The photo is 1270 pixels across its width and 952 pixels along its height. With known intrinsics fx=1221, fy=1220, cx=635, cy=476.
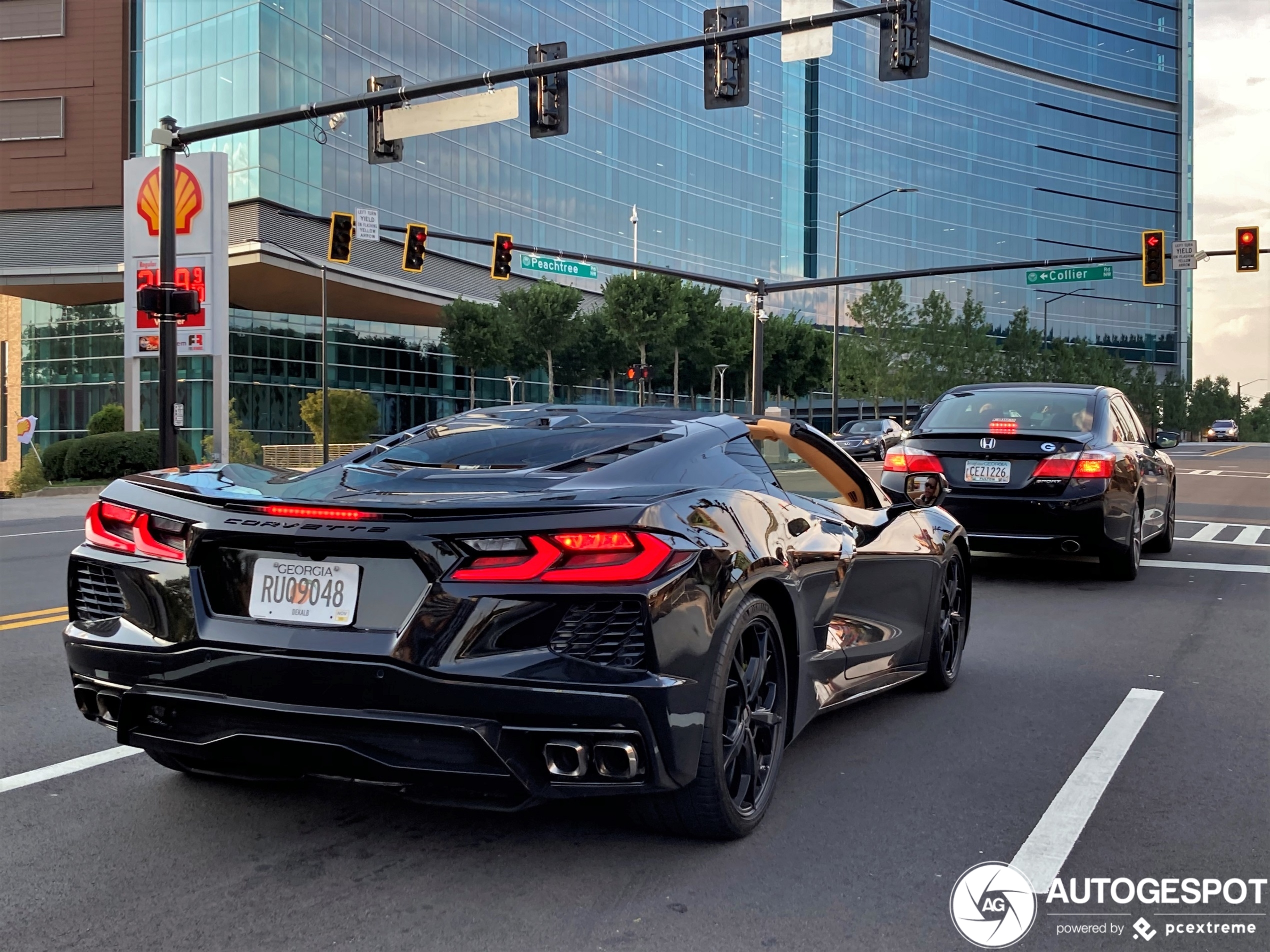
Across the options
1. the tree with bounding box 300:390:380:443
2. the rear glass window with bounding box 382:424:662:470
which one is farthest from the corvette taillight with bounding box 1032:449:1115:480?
the tree with bounding box 300:390:380:443

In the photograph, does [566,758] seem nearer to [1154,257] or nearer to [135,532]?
[135,532]

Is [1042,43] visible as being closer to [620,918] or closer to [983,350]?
[983,350]

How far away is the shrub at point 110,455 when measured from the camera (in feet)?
91.4

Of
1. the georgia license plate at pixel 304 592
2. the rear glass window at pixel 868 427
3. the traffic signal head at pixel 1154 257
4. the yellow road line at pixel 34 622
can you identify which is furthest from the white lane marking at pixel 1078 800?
the rear glass window at pixel 868 427

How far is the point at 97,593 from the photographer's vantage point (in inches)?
151

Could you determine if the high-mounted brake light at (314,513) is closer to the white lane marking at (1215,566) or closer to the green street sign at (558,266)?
the white lane marking at (1215,566)

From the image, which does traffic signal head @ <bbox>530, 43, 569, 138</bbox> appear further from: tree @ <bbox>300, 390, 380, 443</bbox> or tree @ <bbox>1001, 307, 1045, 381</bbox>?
tree @ <bbox>1001, 307, 1045, 381</bbox>

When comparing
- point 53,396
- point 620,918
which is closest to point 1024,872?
point 620,918

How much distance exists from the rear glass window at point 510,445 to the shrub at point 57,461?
27176 millimetres

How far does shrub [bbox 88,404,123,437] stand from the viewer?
35.3 m

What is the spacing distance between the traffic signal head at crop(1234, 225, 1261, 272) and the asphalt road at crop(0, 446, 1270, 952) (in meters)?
26.9

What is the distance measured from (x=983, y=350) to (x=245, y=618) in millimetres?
72479

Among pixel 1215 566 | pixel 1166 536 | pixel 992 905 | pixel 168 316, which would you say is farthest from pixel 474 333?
pixel 992 905

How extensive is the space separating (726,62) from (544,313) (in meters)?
41.3
